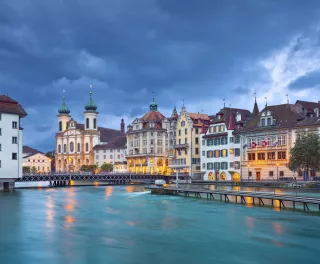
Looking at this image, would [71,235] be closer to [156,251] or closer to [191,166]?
[156,251]

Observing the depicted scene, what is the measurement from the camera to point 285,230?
3612 centimetres

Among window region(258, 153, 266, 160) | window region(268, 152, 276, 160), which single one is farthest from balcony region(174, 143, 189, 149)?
window region(268, 152, 276, 160)

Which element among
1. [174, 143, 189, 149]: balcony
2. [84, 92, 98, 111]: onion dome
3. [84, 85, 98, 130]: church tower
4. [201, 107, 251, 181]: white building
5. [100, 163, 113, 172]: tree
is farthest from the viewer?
[84, 92, 98, 111]: onion dome

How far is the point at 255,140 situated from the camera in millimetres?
95938

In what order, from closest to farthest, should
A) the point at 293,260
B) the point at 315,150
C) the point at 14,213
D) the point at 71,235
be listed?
the point at 293,260 → the point at 71,235 → the point at 14,213 → the point at 315,150

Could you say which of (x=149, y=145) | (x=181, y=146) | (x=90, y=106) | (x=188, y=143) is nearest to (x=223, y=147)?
(x=188, y=143)

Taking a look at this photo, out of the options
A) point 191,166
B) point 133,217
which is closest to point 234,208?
point 133,217

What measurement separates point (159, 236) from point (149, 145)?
104955 mm

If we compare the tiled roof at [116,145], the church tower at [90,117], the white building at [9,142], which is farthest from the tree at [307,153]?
the church tower at [90,117]

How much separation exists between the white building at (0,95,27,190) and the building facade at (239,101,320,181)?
150 feet

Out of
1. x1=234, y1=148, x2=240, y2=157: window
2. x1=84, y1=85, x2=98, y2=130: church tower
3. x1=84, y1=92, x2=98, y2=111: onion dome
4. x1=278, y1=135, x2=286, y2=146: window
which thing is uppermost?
x1=84, y1=92, x2=98, y2=111: onion dome

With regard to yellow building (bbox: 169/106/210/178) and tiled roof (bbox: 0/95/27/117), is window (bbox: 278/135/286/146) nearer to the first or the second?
yellow building (bbox: 169/106/210/178)

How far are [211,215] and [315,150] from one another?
112 ft

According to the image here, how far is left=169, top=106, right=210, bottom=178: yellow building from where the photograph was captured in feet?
394
